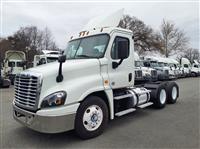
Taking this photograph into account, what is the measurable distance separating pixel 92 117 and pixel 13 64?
1846 cm

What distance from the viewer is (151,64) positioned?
23625 millimetres

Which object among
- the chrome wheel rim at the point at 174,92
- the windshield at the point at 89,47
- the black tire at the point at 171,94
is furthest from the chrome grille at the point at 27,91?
the chrome wheel rim at the point at 174,92

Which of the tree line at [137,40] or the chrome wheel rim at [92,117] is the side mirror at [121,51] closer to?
the chrome wheel rim at [92,117]

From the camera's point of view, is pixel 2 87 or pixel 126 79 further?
pixel 2 87

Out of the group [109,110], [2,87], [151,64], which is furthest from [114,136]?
[151,64]

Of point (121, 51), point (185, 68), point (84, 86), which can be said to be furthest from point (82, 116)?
point (185, 68)

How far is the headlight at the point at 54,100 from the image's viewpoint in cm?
398

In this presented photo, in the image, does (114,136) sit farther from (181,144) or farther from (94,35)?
(94,35)

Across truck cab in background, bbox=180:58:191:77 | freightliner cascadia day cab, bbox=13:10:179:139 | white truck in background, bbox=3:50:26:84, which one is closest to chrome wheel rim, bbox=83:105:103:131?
freightliner cascadia day cab, bbox=13:10:179:139

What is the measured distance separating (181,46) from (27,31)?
38724 millimetres

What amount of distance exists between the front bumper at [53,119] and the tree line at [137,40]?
89.6 feet

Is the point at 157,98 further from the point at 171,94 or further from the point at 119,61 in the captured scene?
the point at 119,61

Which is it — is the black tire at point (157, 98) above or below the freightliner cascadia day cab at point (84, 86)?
below

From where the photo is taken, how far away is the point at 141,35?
127 feet
